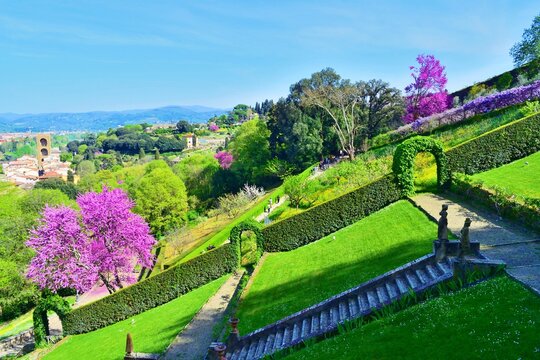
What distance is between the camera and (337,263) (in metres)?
16.1

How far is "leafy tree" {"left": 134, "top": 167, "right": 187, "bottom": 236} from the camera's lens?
1759 inches

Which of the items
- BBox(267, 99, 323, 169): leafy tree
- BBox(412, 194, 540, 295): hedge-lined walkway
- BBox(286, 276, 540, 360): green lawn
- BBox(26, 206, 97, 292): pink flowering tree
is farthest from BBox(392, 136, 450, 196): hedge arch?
BBox(267, 99, 323, 169): leafy tree

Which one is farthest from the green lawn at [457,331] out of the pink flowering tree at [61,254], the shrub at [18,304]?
the shrub at [18,304]

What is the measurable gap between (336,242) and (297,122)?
1182 inches

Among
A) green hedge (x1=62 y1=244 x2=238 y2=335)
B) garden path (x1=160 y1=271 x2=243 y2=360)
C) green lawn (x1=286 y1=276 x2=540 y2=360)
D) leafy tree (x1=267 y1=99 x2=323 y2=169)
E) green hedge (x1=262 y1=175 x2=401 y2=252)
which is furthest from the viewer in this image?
leafy tree (x1=267 y1=99 x2=323 y2=169)

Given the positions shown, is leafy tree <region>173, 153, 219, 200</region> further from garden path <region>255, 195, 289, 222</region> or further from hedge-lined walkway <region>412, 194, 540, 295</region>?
hedge-lined walkway <region>412, 194, 540, 295</region>

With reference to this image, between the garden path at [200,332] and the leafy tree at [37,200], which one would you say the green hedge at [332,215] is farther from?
the leafy tree at [37,200]

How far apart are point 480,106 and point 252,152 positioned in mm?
31672

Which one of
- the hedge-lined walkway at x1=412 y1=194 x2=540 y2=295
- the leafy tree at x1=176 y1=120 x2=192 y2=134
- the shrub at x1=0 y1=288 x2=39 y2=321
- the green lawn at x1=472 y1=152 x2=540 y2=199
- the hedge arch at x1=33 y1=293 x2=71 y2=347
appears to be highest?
the leafy tree at x1=176 y1=120 x2=192 y2=134

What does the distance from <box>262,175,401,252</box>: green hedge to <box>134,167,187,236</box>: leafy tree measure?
25.0 m

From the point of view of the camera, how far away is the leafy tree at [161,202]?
147 feet

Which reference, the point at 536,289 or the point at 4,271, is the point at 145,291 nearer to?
the point at 4,271

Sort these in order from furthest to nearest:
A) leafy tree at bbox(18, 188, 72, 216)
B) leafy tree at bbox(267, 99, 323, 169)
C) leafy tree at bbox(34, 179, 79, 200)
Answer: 1. leafy tree at bbox(34, 179, 79, 200)
2. leafy tree at bbox(267, 99, 323, 169)
3. leafy tree at bbox(18, 188, 72, 216)

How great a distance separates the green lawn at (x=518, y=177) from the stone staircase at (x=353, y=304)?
7637mm
